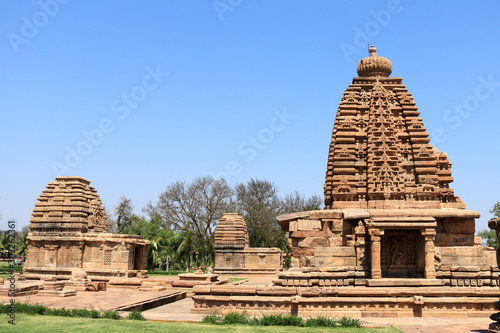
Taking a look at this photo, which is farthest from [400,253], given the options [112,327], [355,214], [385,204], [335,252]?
[112,327]

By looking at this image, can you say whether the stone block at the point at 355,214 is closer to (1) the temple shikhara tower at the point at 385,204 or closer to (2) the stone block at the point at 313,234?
(1) the temple shikhara tower at the point at 385,204

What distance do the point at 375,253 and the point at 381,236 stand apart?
824 millimetres

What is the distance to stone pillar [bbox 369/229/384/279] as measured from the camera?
11758 mm

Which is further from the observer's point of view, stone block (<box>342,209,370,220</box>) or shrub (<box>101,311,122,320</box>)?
stone block (<box>342,209,370,220</box>)

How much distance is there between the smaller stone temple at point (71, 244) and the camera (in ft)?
75.7

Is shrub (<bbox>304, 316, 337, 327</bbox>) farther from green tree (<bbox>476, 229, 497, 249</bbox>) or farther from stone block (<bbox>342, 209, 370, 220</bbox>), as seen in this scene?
green tree (<bbox>476, 229, 497, 249</bbox>)

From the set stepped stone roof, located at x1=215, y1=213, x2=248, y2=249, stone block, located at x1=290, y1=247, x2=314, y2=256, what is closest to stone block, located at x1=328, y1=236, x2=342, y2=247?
stone block, located at x1=290, y1=247, x2=314, y2=256

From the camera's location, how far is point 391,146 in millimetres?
14102

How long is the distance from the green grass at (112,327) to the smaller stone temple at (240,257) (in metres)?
20.7

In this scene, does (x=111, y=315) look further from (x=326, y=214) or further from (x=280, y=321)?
(x=326, y=214)

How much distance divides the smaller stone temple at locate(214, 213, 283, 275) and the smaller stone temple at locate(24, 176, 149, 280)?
6.65 m

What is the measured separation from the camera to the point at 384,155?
13.9 m

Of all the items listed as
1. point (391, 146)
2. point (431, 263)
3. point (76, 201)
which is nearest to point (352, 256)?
point (431, 263)

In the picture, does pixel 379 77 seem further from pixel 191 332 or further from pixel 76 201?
pixel 76 201
